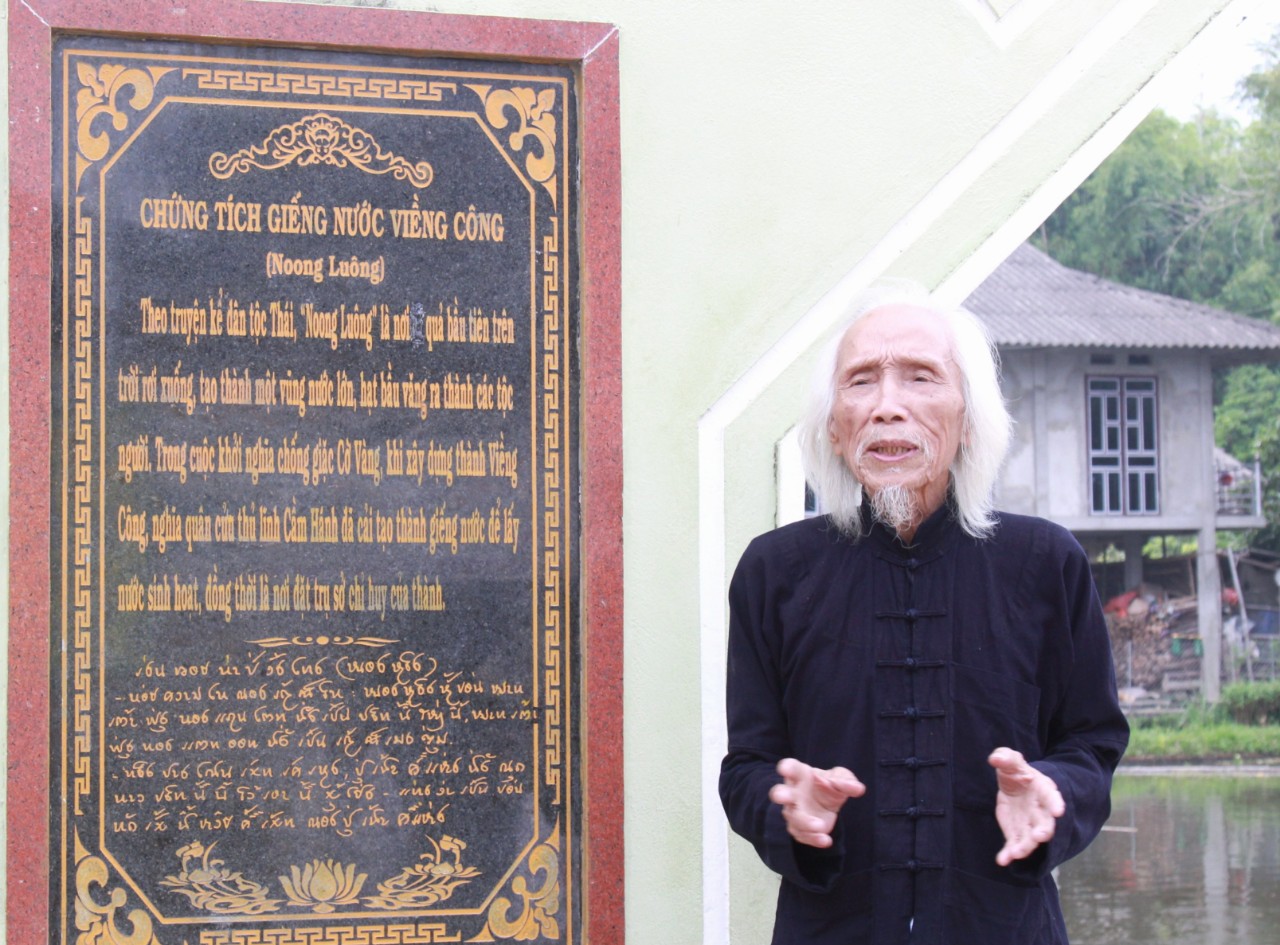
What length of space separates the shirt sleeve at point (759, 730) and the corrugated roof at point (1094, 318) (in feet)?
61.0

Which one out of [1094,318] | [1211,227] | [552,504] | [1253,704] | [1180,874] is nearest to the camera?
[552,504]

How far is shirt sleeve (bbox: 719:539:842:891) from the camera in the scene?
8.28 ft

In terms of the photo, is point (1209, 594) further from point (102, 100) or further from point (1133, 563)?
point (102, 100)

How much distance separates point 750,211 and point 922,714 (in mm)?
1590

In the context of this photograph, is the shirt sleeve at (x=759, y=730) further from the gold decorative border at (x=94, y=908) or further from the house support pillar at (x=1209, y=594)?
the house support pillar at (x=1209, y=594)

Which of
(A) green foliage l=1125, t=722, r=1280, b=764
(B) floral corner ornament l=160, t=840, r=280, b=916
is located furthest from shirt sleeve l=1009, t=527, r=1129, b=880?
(A) green foliage l=1125, t=722, r=1280, b=764

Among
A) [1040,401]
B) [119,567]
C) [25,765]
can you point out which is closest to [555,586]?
[119,567]

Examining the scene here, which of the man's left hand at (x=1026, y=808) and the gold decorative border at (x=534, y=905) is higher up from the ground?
the man's left hand at (x=1026, y=808)

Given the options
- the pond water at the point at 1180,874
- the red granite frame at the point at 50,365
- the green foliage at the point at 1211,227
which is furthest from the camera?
the green foliage at the point at 1211,227

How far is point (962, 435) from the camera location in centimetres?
275

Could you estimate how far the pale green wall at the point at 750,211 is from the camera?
370 cm

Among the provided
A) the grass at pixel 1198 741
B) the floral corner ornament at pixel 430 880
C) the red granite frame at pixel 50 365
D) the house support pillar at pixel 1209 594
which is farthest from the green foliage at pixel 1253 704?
the floral corner ornament at pixel 430 880

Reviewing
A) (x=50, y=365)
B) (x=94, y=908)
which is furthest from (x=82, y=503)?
(x=94, y=908)

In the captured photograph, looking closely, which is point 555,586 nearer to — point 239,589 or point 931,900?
point 239,589
